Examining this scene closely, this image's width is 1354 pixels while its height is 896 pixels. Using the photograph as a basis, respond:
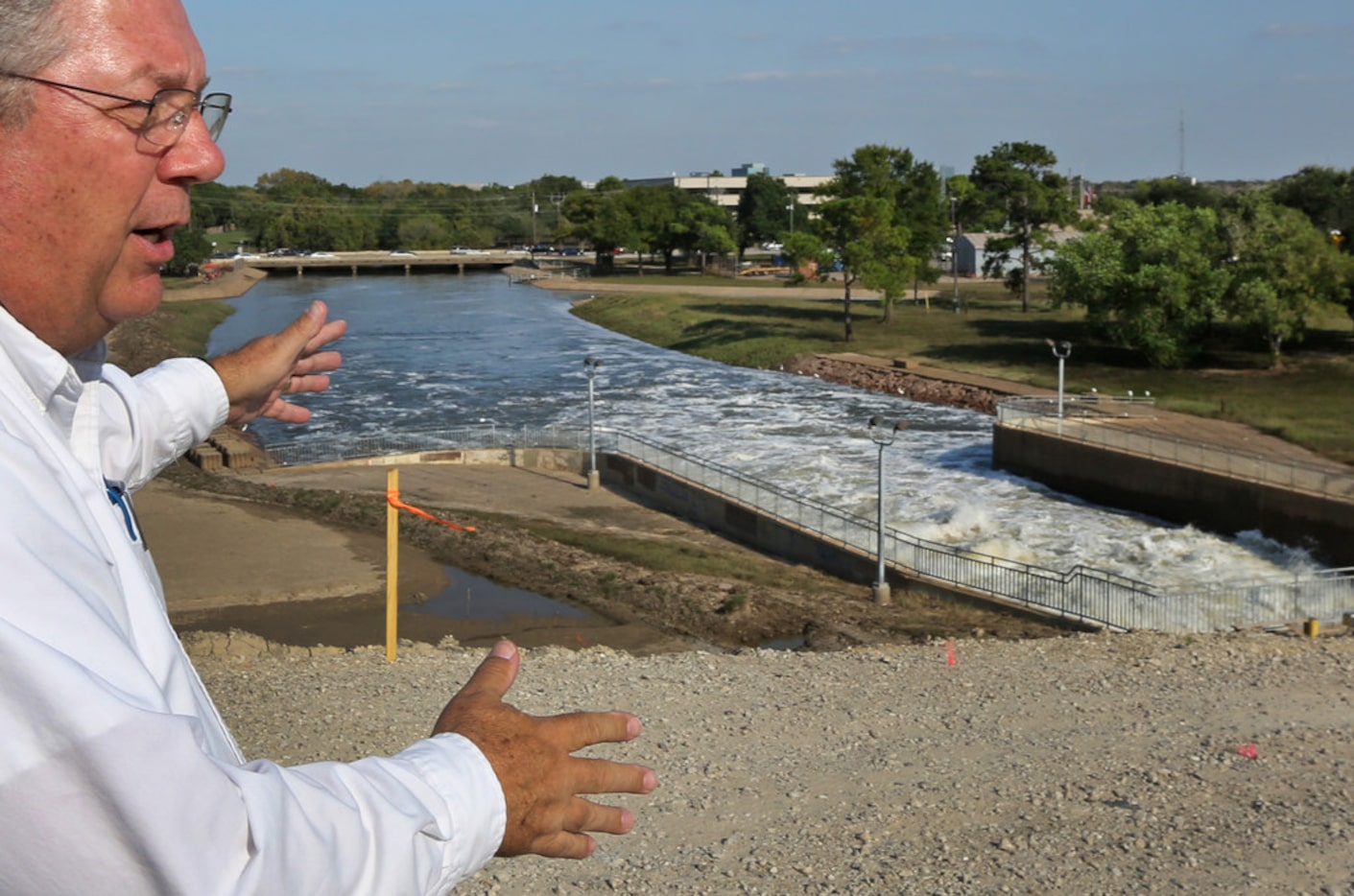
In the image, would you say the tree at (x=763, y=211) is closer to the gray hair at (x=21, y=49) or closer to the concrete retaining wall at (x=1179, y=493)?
the concrete retaining wall at (x=1179, y=493)

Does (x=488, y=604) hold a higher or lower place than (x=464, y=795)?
lower

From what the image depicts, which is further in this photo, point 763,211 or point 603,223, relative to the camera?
point 763,211

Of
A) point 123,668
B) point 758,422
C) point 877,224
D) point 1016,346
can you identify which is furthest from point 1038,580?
point 877,224

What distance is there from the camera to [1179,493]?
29656 millimetres

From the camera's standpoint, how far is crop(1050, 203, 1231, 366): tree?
44.7 metres

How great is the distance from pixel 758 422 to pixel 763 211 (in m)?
87.2

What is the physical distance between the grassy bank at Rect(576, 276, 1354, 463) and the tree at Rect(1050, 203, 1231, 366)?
1.23 m

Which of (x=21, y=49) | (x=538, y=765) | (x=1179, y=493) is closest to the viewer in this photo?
(x=21, y=49)

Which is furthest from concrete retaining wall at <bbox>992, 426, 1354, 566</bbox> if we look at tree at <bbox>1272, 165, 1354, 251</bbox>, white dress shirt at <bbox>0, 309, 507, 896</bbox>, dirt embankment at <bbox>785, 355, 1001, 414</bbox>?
tree at <bbox>1272, 165, 1354, 251</bbox>

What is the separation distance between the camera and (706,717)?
12406 millimetres

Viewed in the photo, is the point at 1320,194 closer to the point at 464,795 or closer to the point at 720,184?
the point at 464,795

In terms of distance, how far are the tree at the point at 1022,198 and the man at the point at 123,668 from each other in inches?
2732

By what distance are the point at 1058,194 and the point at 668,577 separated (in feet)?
168

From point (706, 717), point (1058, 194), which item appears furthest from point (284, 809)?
point (1058, 194)
